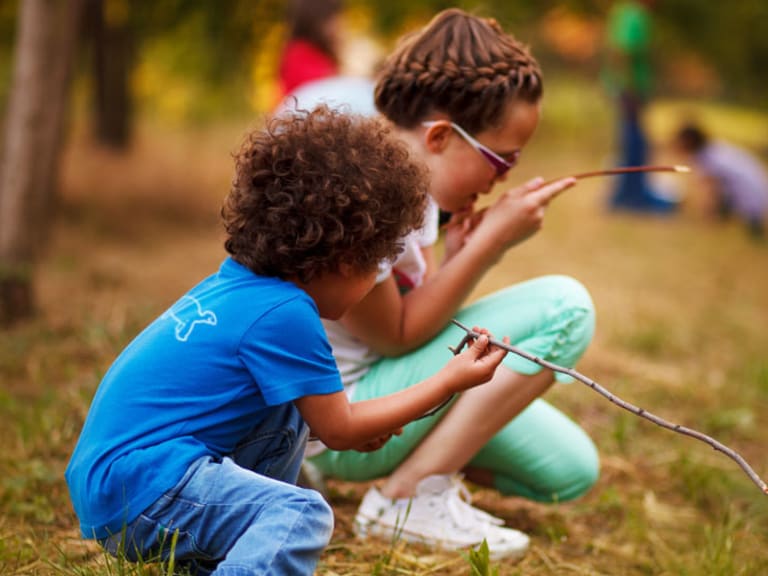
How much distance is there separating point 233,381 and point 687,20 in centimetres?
819

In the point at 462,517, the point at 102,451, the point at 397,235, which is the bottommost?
the point at 462,517

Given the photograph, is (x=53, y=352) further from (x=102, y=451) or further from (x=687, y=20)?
(x=687, y=20)

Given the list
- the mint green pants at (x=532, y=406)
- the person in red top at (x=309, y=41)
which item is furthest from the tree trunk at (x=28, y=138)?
the mint green pants at (x=532, y=406)

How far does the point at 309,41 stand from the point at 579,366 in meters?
2.44

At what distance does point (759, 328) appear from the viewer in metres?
4.70

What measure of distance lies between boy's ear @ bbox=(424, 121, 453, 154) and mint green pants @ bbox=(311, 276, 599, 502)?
15.5 inches

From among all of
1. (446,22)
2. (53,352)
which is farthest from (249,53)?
(446,22)

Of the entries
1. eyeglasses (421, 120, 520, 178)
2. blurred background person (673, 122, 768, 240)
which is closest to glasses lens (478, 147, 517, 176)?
eyeglasses (421, 120, 520, 178)

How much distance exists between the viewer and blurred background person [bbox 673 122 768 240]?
7.45 m

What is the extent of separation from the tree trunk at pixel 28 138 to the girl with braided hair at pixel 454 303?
6.43ft

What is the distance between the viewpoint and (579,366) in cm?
→ 361

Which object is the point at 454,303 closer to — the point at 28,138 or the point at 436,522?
the point at 436,522

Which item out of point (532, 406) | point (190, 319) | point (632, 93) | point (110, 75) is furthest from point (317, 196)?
point (632, 93)

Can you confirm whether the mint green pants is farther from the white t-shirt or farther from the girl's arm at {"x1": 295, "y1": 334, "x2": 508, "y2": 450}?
the girl's arm at {"x1": 295, "y1": 334, "x2": 508, "y2": 450}
